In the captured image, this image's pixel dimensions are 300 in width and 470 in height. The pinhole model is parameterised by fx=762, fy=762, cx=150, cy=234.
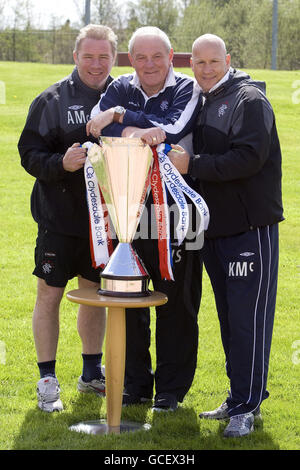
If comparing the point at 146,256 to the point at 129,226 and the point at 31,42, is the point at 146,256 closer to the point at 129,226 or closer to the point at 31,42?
the point at 129,226

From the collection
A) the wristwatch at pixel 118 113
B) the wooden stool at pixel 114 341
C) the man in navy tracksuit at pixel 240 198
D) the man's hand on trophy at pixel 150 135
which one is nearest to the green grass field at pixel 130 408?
the wooden stool at pixel 114 341

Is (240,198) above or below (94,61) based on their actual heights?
below

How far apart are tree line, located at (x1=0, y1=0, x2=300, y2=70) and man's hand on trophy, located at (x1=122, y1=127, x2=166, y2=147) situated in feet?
101

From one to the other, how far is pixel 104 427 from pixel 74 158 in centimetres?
136

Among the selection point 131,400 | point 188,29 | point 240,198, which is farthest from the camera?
point 188,29

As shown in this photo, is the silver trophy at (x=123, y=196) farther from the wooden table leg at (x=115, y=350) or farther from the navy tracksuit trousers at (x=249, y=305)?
the navy tracksuit trousers at (x=249, y=305)

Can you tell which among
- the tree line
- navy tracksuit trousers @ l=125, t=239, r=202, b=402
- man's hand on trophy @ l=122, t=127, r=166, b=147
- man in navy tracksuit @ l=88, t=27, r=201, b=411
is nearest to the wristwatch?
man in navy tracksuit @ l=88, t=27, r=201, b=411

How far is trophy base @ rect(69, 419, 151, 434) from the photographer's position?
375 cm

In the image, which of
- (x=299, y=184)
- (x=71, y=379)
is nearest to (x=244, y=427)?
(x=71, y=379)

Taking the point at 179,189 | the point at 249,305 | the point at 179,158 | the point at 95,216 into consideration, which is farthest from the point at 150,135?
the point at 249,305

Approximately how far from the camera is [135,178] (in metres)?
→ 3.54

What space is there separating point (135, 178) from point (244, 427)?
1343 mm

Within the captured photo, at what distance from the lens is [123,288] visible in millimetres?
3514

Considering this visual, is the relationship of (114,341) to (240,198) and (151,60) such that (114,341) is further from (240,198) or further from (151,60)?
(151,60)
